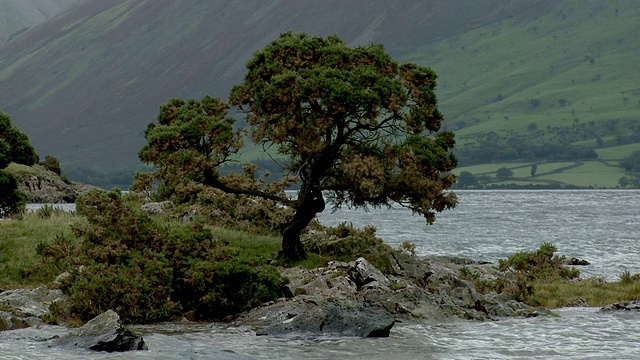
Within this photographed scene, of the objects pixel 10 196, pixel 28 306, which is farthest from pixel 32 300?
pixel 10 196

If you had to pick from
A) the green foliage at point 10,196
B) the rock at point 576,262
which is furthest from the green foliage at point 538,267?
the green foliage at point 10,196

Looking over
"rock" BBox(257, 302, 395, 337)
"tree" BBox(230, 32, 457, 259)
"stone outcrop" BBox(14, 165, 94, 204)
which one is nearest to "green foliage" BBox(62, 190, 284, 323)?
"rock" BBox(257, 302, 395, 337)

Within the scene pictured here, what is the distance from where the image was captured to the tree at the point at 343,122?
33.3 meters

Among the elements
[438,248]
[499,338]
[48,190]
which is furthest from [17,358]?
[48,190]

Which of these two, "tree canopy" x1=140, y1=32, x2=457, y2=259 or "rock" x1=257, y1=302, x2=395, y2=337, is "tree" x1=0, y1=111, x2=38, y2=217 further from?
"rock" x1=257, y1=302, x2=395, y2=337

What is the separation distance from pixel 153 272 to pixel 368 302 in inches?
306

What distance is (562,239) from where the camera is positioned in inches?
3563

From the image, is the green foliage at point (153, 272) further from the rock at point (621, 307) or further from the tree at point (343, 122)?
the rock at point (621, 307)

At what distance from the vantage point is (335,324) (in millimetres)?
25781

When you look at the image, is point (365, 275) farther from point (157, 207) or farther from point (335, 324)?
point (157, 207)

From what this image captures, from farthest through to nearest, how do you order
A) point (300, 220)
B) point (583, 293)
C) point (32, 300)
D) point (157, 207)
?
point (157, 207)
point (583, 293)
point (300, 220)
point (32, 300)

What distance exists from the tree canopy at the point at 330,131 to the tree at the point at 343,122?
43mm

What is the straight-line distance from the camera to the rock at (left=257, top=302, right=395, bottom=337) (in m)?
25.4

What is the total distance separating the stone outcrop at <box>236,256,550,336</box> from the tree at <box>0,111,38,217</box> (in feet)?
54.0
